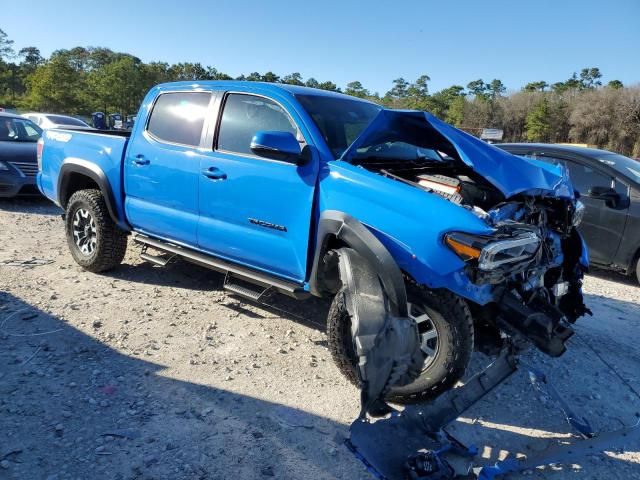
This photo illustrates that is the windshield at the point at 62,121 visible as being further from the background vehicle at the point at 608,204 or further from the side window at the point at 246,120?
the background vehicle at the point at 608,204

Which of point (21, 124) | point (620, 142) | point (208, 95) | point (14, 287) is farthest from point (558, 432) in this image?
point (620, 142)

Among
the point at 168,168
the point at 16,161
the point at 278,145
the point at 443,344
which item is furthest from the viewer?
the point at 16,161

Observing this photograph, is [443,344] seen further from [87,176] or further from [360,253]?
Answer: [87,176]

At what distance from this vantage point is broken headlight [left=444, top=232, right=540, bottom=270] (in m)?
2.67

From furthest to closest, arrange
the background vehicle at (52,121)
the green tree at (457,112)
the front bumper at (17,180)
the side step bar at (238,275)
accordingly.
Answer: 1. the green tree at (457,112)
2. the background vehicle at (52,121)
3. the front bumper at (17,180)
4. the side step bar at (238,275)

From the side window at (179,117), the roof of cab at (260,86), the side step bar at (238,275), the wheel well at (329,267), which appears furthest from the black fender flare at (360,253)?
the side window at (179,117)

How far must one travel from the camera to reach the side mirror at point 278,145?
3.23 meters

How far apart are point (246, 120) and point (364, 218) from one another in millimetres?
1489

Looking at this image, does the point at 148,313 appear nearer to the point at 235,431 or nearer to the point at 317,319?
the point at 317,319

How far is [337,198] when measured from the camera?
318cm

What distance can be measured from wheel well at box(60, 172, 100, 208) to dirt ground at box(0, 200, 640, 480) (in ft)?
3.08

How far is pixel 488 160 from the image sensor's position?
3.14 metres

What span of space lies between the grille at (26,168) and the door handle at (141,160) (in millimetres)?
4958

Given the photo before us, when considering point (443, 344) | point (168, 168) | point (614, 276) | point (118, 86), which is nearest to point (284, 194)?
point (168, 168)
